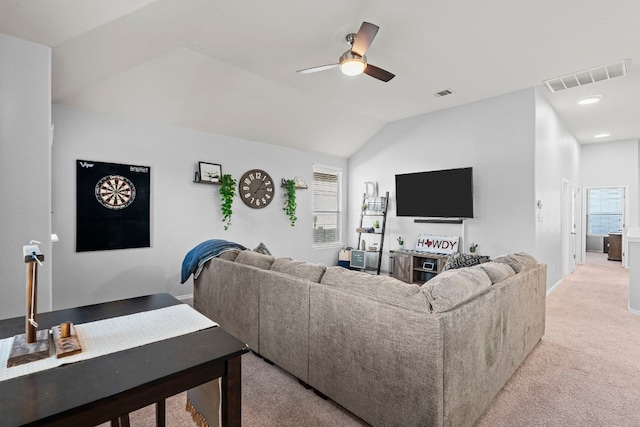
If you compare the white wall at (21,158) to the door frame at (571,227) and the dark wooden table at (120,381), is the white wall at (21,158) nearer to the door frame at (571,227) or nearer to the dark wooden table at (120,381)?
the dark wooden table at (120,381)

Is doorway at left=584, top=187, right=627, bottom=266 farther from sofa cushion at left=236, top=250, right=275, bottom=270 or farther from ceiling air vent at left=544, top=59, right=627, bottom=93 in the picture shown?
sofa cushion at left=236, top=250, right=275, bottom=270

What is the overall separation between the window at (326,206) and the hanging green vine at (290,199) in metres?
0.67

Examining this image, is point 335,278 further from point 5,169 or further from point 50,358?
point 5,169

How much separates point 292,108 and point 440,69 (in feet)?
6.94

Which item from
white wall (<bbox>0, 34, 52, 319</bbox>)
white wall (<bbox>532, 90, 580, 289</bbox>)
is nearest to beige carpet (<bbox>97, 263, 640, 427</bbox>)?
white wall (<bbox>0, 34, 52, 319</bbox>)

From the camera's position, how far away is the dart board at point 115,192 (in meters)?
3.77

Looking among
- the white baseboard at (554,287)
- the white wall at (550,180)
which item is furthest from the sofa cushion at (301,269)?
the white baseboard at (554,287)

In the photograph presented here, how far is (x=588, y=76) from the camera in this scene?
384cm

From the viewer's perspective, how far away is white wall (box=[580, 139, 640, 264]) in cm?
692

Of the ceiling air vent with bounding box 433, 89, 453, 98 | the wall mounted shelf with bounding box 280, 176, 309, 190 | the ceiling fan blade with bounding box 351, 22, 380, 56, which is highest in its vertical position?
the ceiling air vent with bounding box 433, 89, 453, 98

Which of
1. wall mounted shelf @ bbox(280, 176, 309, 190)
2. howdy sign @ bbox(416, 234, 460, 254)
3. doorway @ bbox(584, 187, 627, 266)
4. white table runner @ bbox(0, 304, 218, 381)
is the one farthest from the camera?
doorway @ bbox(584, 187, 627, 266)

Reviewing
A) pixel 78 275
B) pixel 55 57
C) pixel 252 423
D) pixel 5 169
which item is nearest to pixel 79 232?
pixel 78 275

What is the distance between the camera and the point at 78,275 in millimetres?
3629

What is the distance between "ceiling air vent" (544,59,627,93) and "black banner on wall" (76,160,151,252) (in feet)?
17.4
